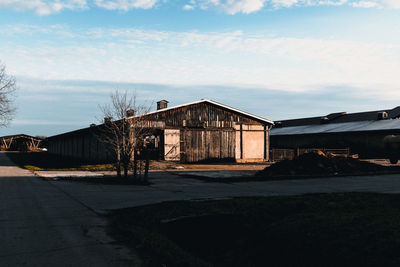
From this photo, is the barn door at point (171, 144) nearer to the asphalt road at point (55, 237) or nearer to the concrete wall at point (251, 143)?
the concrete wall at point (251, 143)

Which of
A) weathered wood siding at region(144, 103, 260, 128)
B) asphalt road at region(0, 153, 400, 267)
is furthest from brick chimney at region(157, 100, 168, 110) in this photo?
asphalt road at region(0, 153, 400, 267)

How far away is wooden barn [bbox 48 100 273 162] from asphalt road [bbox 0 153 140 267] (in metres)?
21.6

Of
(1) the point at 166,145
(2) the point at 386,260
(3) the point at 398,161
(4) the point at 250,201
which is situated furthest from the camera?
(3) the point at 398,161

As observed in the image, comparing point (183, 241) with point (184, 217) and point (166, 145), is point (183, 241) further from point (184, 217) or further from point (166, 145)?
point (166, 145)

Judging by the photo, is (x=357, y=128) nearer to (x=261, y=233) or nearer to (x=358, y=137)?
(x=358, y=137)

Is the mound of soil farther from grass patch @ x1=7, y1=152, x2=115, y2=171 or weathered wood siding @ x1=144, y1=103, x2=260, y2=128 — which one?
weathered wood siding @ x1=144, y1=103, x2=260, y2=128

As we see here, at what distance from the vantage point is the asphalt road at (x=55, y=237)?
5.34m

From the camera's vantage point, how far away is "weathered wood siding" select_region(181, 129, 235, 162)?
109ft

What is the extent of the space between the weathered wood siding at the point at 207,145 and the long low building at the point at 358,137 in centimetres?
1471

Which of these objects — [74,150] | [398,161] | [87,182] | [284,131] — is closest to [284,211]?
[87,182]

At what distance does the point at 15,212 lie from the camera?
30.2ft

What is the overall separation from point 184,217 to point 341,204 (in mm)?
3987

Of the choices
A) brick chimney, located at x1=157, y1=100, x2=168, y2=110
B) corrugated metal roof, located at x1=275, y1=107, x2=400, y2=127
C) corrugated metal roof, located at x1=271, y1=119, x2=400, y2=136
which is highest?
corrugated metal roof, located at x1=275, y1=107, x2=400, y2=127

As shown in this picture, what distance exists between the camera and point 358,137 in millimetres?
44062
